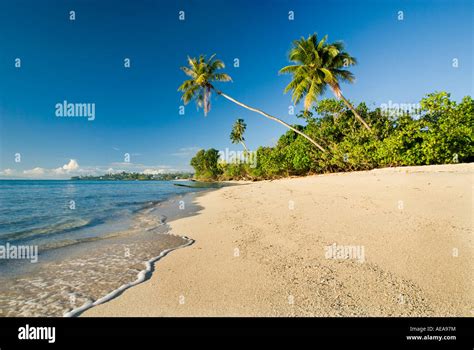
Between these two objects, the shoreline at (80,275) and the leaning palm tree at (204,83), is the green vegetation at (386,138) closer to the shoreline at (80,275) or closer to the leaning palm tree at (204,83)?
the leaning palm tree at (204,83)

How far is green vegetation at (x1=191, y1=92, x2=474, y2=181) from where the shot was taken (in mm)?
16688

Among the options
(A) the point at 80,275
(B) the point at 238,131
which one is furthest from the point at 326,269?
(B) the point at 238,131

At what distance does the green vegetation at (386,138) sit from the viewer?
657 inches

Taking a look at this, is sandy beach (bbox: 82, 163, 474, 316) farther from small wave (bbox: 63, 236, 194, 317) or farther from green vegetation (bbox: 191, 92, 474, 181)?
green vegetation (bbox: 191, 92, 474, 181)

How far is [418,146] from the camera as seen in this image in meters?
17.9

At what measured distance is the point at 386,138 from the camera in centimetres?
2058

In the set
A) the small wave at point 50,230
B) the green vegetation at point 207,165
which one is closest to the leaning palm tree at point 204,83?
the small wave at point 50,230

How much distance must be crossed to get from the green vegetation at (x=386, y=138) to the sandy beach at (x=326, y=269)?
502 inches

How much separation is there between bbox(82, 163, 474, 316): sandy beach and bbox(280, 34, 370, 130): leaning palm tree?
17.6 meters

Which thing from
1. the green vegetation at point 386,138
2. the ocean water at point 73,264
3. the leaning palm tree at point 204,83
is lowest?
the ocean water at point 73,264

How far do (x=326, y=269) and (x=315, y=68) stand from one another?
907 inches

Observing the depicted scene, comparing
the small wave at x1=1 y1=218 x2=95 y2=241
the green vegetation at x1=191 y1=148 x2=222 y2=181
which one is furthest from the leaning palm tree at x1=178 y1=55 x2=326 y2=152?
the green vegetation at x1=191 y1=148 x2=222 y2=181
